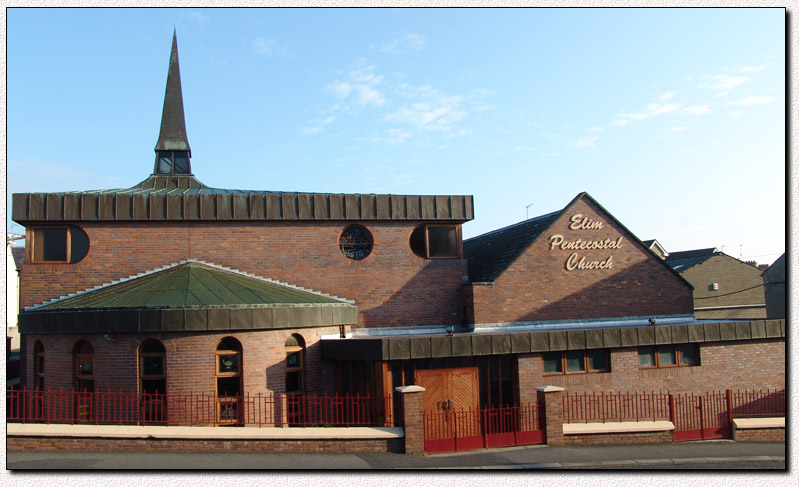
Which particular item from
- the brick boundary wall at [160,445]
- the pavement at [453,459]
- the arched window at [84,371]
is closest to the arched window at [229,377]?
the brick boundary wall at [160,445]

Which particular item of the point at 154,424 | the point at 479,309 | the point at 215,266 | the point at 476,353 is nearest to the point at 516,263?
the point at 479,309

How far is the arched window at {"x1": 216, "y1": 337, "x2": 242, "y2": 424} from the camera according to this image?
1594 centimetres

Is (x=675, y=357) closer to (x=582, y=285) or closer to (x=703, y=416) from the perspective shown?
(x=703, y=416)

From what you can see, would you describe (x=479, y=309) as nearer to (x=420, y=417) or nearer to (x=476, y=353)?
(x=476, y=353)

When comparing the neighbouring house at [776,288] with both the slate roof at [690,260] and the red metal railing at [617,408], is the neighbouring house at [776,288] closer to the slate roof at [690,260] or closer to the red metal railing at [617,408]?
the slate roof at [690,260]

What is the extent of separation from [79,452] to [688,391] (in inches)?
615

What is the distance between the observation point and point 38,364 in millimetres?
17266

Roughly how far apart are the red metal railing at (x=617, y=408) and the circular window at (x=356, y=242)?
7.57 meters

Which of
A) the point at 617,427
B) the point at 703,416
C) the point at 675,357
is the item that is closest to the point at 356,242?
the point at 617,427

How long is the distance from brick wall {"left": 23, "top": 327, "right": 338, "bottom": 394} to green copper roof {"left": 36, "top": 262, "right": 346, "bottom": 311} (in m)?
0.73

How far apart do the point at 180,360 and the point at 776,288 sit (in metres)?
35.2

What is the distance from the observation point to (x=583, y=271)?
2203 centimetres

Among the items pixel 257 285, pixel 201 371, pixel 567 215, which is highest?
pixel 567 215

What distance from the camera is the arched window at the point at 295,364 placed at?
17109 millimetres
